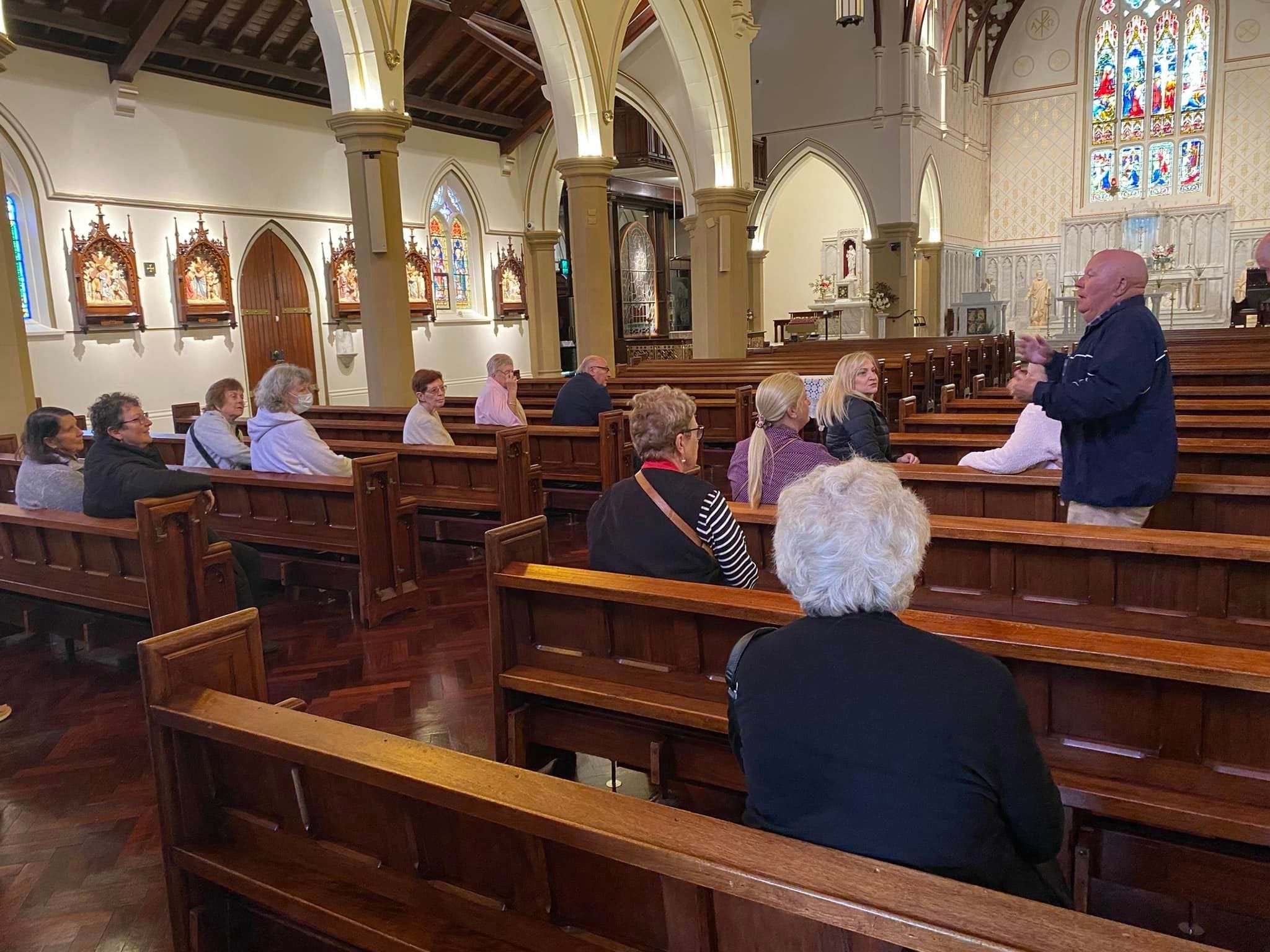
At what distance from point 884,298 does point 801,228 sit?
517 centimetres

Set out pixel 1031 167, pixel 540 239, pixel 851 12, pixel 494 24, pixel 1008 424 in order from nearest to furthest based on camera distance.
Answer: pixel 1008 424
pixel 494 24
pixel 851 12
pixel 540 239
pixel 1031 167

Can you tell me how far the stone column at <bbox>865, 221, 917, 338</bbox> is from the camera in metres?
20.1

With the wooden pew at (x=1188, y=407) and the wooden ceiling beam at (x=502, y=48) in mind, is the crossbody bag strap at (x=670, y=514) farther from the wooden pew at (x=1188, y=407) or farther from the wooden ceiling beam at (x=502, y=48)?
the wooden ceiling beam at (x=502, y=48)

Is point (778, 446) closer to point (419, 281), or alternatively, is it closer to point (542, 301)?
point (419, 281)

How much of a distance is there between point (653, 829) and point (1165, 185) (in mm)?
25596

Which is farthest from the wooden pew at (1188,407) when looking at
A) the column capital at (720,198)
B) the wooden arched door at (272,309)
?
the wooden arched door at (272,309)

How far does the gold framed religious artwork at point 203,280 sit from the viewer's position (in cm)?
1254

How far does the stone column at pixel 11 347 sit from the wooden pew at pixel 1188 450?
6.00 meters

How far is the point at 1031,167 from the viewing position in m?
23.8

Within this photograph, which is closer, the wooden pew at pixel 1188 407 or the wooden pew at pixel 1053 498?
the wooden pew at pixel 1053 498

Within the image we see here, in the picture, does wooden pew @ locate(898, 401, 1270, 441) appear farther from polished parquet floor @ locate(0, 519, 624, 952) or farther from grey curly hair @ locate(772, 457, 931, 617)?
grey curly hair @ locate(772, 457, 931, 617)

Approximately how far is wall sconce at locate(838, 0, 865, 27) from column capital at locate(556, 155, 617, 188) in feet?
16.7

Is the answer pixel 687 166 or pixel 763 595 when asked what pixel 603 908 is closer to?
pixel 763 595

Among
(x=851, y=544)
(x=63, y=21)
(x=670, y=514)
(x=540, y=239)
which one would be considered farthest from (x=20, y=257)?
(x=851, y=544)
